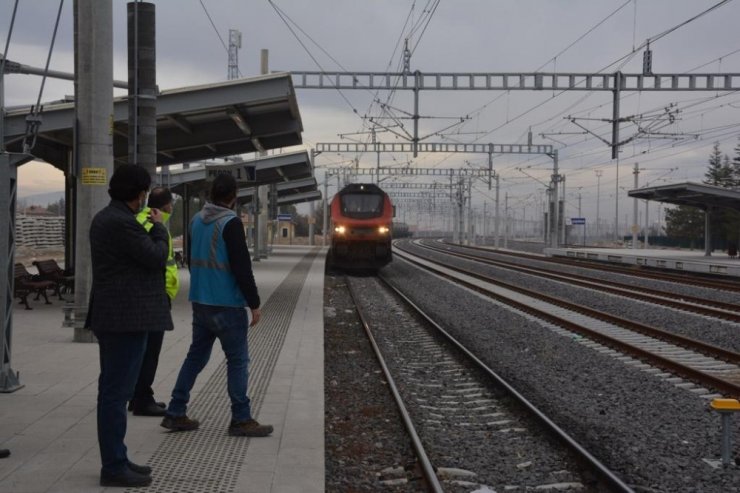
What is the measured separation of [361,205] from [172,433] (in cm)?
2039

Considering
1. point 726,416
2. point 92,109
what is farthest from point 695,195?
point 726,416

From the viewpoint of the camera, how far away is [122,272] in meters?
4.39

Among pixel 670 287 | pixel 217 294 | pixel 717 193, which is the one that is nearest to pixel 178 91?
pixel 217 294

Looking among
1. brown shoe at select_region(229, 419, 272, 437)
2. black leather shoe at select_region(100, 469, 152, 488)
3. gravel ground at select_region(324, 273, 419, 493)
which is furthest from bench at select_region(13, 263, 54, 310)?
black leather shoe at select_region(100, 469, 152, 488)

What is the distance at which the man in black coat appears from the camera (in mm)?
4324

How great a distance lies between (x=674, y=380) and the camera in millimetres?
8836

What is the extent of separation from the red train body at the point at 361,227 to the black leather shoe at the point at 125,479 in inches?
822

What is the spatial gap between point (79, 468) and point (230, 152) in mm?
17279

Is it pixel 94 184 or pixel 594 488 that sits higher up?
pixel 94 184

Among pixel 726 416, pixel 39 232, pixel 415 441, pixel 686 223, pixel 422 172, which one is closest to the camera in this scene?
Result: pixel 726 416

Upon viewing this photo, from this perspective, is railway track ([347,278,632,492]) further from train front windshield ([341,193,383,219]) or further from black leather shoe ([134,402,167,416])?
train front windshield ([341,193,383,219])

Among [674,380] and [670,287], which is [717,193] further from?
[674,380]

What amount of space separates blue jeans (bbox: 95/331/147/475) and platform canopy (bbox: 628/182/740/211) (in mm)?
29167

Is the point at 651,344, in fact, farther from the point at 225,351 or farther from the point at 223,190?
the point at 223,190
